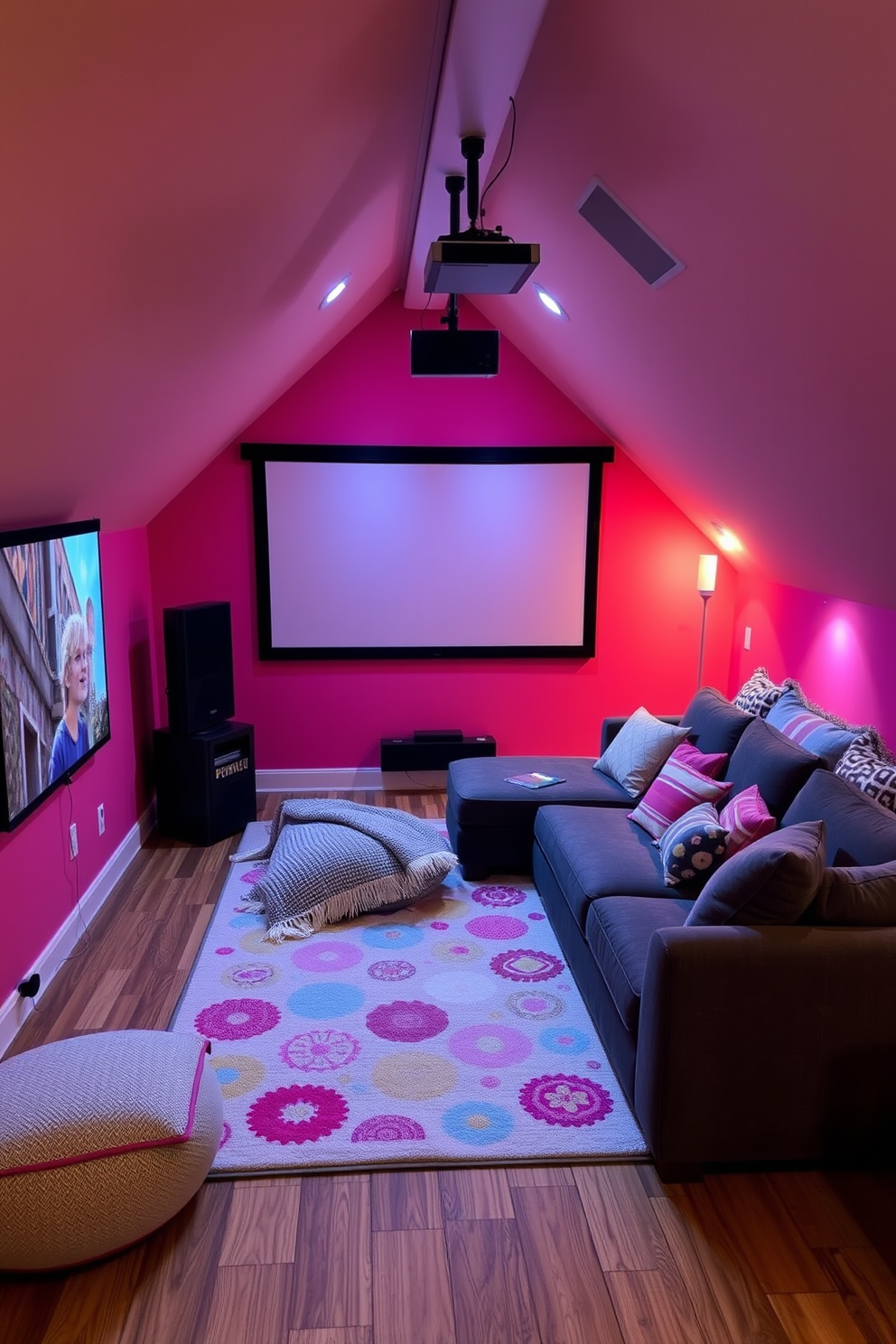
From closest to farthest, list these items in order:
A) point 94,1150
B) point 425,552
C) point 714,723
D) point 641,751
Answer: point 94,1150 < point 714,723 < point 641,751 < point 425,552

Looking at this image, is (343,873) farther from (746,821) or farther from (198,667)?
(746,821)

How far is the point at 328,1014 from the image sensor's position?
10.3 ft

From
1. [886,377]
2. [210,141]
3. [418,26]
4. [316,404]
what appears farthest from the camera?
[316,404]

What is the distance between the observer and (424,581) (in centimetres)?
555

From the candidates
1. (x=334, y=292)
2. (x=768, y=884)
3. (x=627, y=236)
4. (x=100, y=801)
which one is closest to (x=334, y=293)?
(x=334, y=292)

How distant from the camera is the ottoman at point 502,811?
13.6ft

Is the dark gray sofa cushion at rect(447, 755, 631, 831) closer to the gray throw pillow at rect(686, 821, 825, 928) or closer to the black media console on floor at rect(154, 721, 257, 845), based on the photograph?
the black media console on floor at rect(154, 721, 257, 845)

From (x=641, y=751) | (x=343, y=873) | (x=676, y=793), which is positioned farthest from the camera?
(x=641, y=751)

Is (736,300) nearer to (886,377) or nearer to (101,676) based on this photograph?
(886,377)

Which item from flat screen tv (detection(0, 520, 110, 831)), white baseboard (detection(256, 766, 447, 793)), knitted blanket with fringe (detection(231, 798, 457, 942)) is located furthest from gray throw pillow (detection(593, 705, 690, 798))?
flat screen tv (detection(0, 520, 110, 831))

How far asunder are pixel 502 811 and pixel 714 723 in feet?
3.37

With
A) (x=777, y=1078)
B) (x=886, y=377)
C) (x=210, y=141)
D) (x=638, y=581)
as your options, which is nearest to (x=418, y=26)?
(x=210, y=141)

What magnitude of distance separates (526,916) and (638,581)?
8.35 ft

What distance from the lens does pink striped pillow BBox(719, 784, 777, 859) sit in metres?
3.02
